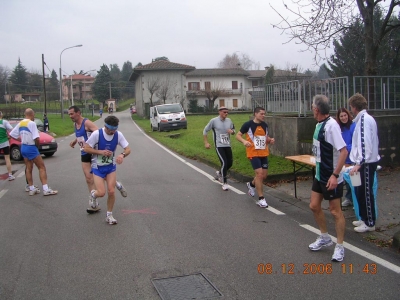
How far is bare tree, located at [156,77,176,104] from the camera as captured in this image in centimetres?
6446

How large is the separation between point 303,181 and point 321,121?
5189 mm

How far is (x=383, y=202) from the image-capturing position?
786 cm

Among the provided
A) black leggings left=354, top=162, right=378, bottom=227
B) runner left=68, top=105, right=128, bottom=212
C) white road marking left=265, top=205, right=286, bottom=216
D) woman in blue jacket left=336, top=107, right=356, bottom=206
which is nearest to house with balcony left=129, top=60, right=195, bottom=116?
runner left=68, top=105, right=128, bottom=212

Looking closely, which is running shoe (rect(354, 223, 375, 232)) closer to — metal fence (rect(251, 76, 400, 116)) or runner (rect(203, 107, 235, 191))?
runner (rect(203, 107, 235, 191))

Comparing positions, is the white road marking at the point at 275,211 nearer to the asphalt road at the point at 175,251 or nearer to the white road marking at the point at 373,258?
the asphalt road at the point at 175,251

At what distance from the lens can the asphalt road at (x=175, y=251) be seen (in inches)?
175

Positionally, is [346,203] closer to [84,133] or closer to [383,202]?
[383,202]

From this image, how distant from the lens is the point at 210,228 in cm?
665

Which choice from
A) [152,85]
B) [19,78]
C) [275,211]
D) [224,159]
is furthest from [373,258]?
[19,78]

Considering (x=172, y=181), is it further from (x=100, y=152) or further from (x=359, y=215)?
(x=359, y=215)

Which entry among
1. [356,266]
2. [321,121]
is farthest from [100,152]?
[356,266]

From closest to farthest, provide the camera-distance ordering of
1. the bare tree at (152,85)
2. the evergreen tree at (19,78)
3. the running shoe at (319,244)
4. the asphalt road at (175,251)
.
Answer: the asphalt road at (175,251) < the running shoe at (319,244) < the bare tree at (152,85) < the evergreen tree at (19,78)

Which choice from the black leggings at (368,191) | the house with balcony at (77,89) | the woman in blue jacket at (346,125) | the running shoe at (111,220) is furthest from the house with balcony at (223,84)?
the black leggings at (368,191)

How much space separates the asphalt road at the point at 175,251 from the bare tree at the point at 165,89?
2194 inches
